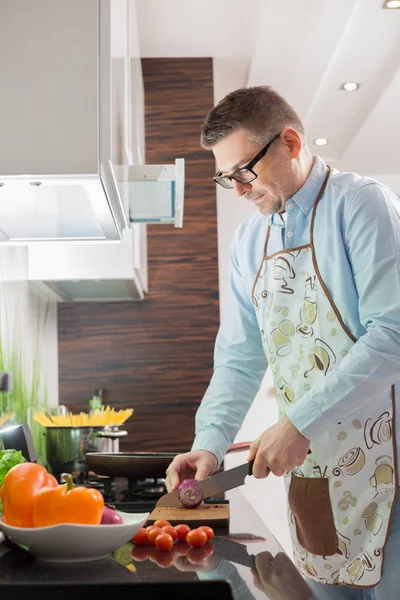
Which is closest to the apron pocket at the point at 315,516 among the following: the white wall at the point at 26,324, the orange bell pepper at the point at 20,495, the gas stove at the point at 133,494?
the gas stove at the point at 133,494

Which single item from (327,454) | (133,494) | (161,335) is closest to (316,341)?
(327,454)

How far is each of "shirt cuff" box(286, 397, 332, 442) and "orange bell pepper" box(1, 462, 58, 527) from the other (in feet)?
1.63

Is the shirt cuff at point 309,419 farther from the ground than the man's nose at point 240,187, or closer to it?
closer to it

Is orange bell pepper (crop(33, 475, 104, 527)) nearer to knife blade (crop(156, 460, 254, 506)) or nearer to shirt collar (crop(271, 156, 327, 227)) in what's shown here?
knife blade (crop(156, 460, 254, 506))

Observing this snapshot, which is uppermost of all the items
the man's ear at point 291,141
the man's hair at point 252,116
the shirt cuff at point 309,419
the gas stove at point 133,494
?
the man's hair at point 252,116

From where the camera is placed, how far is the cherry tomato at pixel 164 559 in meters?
1.18

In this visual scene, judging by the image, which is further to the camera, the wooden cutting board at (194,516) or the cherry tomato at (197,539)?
the wooden cutting board at (194,516)

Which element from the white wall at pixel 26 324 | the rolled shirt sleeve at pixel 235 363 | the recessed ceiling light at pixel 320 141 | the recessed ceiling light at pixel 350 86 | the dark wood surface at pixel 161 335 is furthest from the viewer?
the recessed ceiling light at pixel 320 141

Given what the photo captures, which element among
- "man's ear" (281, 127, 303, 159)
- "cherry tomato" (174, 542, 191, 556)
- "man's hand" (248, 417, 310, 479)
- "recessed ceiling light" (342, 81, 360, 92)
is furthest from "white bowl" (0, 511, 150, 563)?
"recessed ceiling light" (342, 81, 360, 92)

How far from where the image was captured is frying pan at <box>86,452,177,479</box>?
6.66 ft

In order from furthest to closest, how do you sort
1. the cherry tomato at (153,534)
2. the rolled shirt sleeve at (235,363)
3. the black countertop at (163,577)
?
the rolled shirt sleeve at (235,363) < the cherry tomato at (153,534) < the black countertop at (163,577)

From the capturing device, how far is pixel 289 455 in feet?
4.77

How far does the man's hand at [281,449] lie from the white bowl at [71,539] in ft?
1.18

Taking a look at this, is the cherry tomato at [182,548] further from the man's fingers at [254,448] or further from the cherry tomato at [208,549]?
the man's fingers at [254,448]
